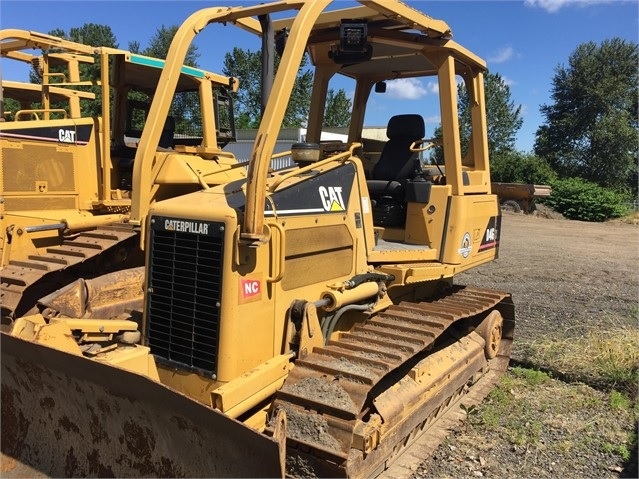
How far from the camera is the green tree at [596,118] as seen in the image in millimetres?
43219

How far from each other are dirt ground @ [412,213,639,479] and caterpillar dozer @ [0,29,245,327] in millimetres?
3573

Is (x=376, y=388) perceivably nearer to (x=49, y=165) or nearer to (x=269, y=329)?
(x=269, y=329)

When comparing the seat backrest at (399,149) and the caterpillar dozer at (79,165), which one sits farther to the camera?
the caterpillar dozer at (79,165)

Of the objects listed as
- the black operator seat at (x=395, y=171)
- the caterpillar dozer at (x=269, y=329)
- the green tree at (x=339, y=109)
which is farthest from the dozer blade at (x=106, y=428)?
the green tree at (x=339, y=109)

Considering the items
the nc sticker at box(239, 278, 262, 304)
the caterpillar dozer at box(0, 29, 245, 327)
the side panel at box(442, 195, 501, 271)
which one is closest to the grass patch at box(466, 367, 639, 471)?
the side panel at box(442, 195, 501, 271)

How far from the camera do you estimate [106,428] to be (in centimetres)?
314

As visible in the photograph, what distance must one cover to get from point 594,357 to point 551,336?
3.21 feet

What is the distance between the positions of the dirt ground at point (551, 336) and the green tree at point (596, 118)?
95.9ft

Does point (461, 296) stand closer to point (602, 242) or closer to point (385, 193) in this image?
point (385, 193)

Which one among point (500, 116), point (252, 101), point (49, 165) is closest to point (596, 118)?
point (500, 116)

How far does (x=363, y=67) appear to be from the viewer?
591 centimetres

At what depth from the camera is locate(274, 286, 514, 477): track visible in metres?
3.04

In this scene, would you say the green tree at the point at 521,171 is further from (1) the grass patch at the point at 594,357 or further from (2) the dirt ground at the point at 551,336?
(1) the grass patch at the point at 594,357

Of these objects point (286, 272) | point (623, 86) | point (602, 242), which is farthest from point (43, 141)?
point (623, 86)
